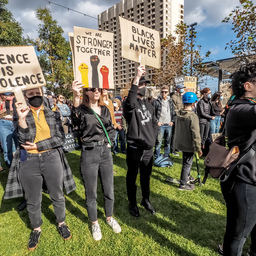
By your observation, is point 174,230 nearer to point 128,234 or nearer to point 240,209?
point 128,234

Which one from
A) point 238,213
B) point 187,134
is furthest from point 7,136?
point 238,213

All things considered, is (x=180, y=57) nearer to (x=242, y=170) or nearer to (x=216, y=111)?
(x=216, y=111)

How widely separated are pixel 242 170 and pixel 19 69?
2.77 m

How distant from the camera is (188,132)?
376cm

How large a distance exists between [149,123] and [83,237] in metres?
2.02

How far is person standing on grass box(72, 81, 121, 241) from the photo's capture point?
94.8 inches

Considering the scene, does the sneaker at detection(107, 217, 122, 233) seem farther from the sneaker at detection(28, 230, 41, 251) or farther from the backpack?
the backpack

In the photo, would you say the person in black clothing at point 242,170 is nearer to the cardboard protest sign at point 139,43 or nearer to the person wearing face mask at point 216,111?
the cardboard protest sign at point 139,43

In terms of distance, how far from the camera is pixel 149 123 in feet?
9.36

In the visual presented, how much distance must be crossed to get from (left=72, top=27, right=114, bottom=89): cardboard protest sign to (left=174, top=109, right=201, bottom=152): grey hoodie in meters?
1.88

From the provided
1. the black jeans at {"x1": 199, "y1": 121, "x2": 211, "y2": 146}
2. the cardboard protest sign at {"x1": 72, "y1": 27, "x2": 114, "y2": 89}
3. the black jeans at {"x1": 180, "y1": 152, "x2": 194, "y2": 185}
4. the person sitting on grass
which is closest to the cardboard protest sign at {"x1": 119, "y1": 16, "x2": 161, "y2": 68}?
the cardboard protest sign at {"x1": 72, "y1": 27, "x2": 114, "y2": 89}

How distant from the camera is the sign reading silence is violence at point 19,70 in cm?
216

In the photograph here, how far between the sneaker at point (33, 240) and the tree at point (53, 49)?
2015cm

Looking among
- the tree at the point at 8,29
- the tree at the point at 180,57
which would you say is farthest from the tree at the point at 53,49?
the tree at the point at 180,57
